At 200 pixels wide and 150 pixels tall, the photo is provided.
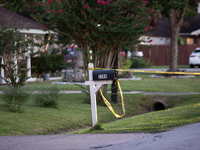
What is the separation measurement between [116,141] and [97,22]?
6.86m

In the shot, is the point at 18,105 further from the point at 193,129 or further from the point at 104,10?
the point at 193,129

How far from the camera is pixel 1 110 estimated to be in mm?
9953

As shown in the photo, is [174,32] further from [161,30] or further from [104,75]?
[161,30]

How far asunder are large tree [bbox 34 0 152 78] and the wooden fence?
27337 millimetres

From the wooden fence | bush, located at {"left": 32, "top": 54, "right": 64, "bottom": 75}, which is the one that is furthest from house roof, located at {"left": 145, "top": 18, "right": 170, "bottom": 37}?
bush, located at {"left": 32, "top": 54, "right": 64, "bottom": 75}

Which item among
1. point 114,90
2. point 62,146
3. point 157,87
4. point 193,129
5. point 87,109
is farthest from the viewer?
point 157,87

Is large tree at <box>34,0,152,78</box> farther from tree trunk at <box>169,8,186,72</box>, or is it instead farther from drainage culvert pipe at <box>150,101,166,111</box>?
tree trunk at <box>169,8,186,72</box>

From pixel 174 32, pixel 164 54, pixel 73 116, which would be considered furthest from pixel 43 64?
pixel 164 54

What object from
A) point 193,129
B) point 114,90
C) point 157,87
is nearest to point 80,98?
point 114,90

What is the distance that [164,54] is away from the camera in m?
39.6

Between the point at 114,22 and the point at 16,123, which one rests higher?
the point at 114,22

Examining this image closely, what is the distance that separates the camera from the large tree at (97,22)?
460 inches

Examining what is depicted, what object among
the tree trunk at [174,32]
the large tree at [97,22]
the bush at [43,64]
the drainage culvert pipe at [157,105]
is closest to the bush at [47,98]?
the large tree at [97,22]

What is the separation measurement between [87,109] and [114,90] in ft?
6.73
